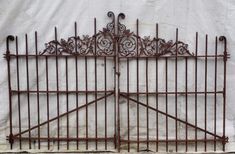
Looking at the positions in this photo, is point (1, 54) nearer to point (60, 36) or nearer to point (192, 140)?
point (60, 36)

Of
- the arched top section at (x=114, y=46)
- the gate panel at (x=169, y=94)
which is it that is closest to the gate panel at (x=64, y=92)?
the arched top section at (x=114, y=46)

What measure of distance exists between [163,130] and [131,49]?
101 cm

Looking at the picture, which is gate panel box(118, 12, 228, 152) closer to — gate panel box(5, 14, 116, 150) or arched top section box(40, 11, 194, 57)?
arched top section box(40, 11, 194, 57)

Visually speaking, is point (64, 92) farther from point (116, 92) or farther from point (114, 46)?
point (114, 46)

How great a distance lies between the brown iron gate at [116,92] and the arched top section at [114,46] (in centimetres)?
1

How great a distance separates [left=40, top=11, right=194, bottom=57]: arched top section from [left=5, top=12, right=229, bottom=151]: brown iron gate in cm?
1

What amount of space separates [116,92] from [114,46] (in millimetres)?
521

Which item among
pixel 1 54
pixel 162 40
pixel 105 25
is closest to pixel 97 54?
pixel 105 25

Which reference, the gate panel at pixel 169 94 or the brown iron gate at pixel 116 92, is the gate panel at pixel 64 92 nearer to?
the brown iron gate at pixel 116 92

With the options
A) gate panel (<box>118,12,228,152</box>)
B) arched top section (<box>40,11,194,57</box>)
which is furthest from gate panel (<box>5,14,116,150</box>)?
gate panel (<box>118,12,228,152</box>)

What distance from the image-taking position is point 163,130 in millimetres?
4770

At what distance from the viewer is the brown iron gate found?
183 inches

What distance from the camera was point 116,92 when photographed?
4680 mm

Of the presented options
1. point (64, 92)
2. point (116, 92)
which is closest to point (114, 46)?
point (116, 92)
